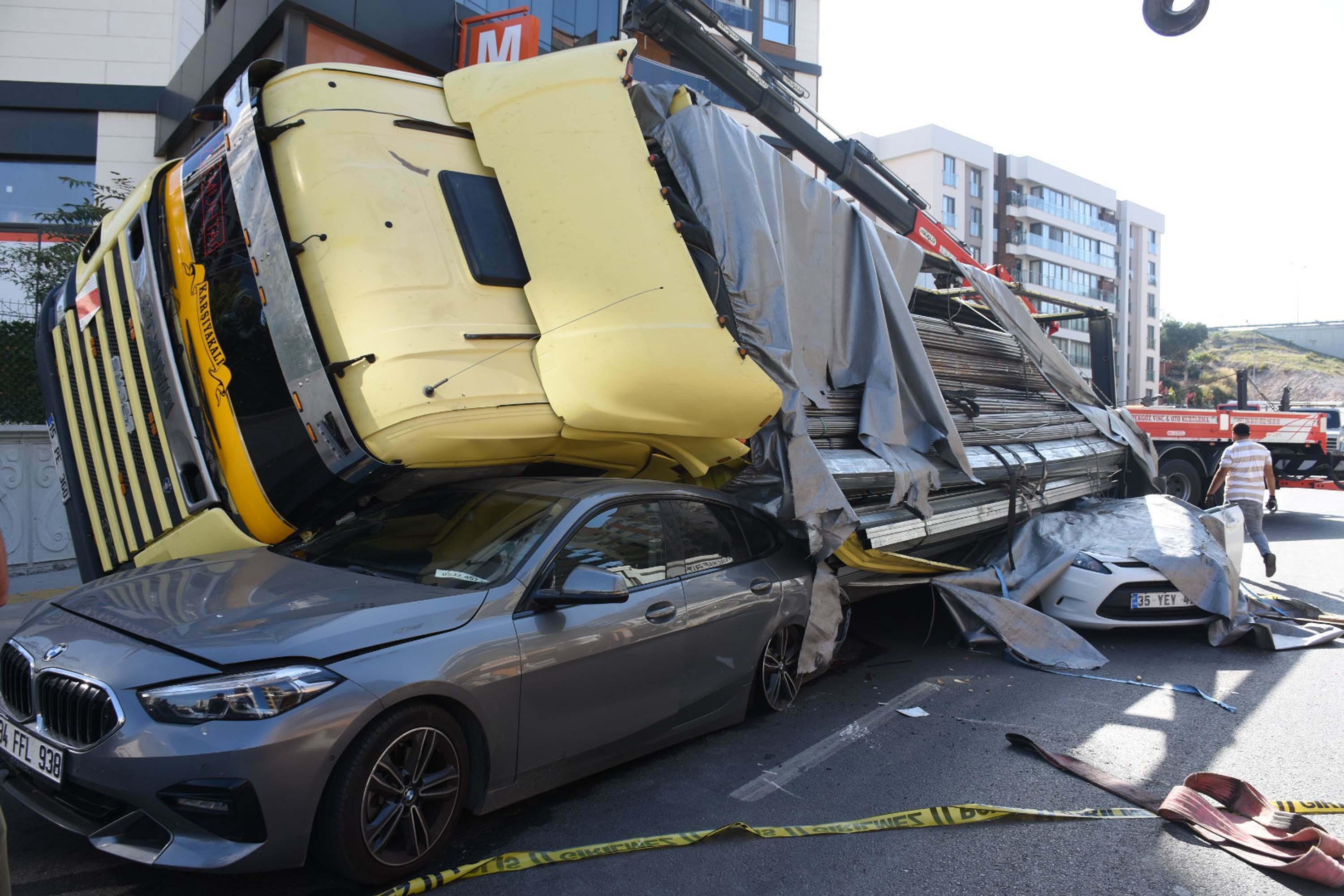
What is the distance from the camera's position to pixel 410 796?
118 inches

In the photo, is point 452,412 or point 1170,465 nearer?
point 452,412

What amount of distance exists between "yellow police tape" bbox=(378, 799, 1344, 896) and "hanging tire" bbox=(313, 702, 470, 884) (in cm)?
11

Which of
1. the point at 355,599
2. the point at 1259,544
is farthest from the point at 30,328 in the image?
the point at 1259,544

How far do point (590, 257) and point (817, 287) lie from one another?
6.86 ft

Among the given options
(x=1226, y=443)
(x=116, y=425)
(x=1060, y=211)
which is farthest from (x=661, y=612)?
(x=1060, y=211)

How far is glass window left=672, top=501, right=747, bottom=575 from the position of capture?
14.4 ft

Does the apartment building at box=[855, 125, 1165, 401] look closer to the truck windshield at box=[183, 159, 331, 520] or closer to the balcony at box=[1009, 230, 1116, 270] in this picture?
the balcony at box=[1009, 230, 1116, 270]

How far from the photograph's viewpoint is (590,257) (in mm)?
4594

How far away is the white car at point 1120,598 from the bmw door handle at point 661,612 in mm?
3783

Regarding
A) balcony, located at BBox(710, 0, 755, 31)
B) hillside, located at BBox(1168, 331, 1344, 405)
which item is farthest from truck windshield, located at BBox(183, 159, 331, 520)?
hillside, located at BBox(1168, 331, 1344, 405)

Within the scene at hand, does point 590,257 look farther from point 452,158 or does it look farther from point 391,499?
point 391,499

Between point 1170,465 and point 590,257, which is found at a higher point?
point 590,257

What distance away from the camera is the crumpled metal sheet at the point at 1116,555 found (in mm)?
6273

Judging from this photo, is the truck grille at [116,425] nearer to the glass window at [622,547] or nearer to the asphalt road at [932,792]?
the asphalt road at [932,792]
